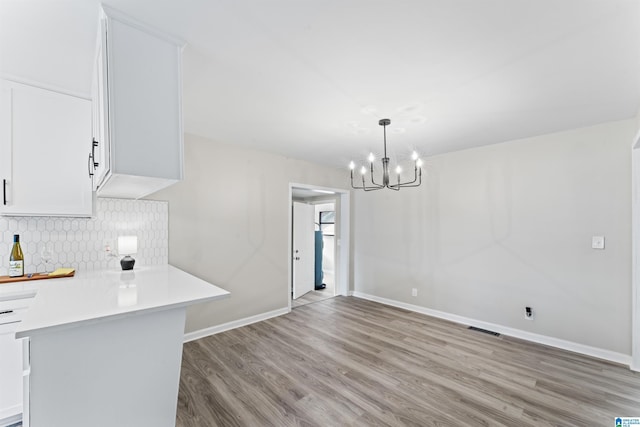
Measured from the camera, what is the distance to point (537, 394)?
228cm

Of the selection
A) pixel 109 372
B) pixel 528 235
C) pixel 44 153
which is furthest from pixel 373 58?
pixel 528 235

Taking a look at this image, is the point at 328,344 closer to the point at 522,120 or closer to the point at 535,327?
the point at 535,327

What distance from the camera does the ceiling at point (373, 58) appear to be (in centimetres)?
141

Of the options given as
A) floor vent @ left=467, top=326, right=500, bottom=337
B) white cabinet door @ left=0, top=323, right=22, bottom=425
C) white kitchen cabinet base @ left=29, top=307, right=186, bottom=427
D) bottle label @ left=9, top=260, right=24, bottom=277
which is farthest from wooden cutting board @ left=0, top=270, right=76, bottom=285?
floor vent @ left=467, top=326, right=500, bottom=337

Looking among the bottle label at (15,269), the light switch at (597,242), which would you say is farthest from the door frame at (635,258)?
the bottle label at (15,269)

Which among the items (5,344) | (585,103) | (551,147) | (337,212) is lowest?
(5,344)

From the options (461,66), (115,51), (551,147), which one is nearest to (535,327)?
(551,147)

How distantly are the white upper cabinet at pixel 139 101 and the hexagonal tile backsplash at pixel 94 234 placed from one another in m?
1.31

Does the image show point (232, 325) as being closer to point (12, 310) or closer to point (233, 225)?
point (233, 225)

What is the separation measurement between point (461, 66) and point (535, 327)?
127 inches

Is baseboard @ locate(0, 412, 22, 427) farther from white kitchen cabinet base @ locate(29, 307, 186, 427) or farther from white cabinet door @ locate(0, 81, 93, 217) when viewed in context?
white cabinet door @ locate(0, 81, 93, 217)

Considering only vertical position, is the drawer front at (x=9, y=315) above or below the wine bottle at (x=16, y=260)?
below

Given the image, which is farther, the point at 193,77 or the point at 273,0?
the point at 193,77

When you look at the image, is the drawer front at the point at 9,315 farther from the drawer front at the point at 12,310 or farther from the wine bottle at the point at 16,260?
the wine bottle at the point at 16,260
